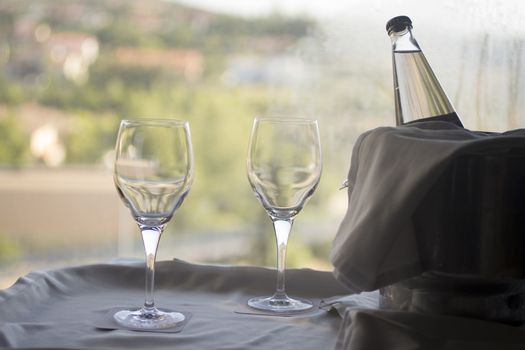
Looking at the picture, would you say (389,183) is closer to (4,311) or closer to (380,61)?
(4,311)

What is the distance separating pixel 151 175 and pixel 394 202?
160 mm

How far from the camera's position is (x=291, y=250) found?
12.3 ft

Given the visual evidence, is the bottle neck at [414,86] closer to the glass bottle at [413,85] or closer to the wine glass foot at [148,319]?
the glass bottle at [413,85]

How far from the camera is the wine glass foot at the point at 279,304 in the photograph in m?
0.51

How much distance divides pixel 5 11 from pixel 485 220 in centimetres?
399

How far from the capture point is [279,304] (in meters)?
0.53

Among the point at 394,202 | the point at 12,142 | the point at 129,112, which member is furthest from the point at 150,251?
the point at 12,142

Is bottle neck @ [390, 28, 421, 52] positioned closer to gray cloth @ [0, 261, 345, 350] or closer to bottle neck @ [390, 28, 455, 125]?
bottle neck @ [390, 28, 455, 125]

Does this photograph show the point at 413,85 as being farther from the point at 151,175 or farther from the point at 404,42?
the point at 151,175

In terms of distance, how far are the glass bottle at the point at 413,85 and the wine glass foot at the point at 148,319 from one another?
8.2 inches

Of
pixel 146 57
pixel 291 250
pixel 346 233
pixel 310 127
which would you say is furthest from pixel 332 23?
pixel 146 57

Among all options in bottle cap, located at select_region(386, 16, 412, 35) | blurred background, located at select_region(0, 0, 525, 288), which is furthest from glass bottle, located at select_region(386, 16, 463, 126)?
blurred background, located at select_region(0, 0, 525, 288)

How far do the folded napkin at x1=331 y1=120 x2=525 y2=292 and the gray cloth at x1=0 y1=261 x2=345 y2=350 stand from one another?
6 centimetres

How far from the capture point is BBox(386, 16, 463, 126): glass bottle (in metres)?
0.50
